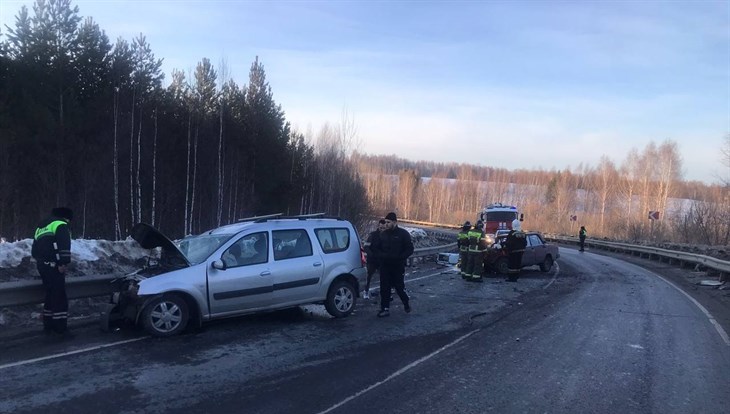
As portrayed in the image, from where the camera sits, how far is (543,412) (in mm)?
5484

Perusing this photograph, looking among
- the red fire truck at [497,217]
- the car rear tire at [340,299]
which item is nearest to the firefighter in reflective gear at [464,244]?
the car rear tire at [340,299]

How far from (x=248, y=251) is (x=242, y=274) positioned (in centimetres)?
45

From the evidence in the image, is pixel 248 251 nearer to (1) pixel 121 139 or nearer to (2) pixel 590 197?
(1) pixel 121 139

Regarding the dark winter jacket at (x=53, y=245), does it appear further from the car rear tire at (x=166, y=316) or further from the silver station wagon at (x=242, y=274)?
the car rear tire at (x=166, y=316)

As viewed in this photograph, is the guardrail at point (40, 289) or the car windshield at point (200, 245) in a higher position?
the car windshield at point (200, 245)

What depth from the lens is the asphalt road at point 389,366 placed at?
562 centimetres

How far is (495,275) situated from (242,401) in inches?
573

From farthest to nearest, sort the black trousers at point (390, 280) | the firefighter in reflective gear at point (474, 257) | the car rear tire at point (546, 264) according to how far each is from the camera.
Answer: the car rear tire at point (546, 264), the firefighter in reflective gear at point (474, 257), the black trousers at point (390, 280)

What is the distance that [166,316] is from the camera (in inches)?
320

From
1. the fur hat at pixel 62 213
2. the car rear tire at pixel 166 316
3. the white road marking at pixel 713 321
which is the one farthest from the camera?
the white road marking at pixel 713 321

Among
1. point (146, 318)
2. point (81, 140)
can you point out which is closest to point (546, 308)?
point (146, 318)

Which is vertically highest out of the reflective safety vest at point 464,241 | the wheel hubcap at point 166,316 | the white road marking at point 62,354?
the reflective safety vest at point 464,241

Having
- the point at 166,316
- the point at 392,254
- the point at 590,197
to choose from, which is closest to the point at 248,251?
the point at 166,316

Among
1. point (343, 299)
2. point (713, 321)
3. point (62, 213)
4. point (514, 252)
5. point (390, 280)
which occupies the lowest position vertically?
point (713, 321)
